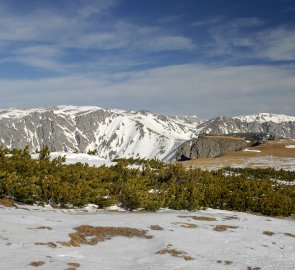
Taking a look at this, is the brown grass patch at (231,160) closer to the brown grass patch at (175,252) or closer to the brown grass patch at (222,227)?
the brown grass patch at (222,227)

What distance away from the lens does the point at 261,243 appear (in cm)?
1125

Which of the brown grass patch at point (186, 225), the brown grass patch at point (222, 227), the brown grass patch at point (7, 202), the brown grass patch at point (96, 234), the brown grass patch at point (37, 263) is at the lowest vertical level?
the brown grass patch at point (222, 227)

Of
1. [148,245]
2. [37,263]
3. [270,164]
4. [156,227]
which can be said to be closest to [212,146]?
[270,164]

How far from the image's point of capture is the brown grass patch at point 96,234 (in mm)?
9958

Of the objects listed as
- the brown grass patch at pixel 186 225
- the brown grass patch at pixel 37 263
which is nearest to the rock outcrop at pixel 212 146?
the brown grass patch at pixel 186 225

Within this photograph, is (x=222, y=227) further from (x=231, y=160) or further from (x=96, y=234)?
(x=231, y=160)

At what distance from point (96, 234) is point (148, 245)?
1658 mm

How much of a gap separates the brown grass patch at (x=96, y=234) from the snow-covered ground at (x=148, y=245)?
0.66ft

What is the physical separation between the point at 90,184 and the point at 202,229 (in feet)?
22.2

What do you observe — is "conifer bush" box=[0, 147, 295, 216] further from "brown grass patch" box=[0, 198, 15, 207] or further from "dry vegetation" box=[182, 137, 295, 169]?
"dry vegetation" box=[182, 137, 295, 169]

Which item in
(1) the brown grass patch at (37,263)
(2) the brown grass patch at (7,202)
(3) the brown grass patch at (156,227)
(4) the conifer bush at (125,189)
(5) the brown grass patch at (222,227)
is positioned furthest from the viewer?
(4) the conifer bush at (125,189)

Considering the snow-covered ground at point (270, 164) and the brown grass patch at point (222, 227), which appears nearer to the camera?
the brown grass patch at point (222, 227)

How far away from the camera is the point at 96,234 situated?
10789 millimetres

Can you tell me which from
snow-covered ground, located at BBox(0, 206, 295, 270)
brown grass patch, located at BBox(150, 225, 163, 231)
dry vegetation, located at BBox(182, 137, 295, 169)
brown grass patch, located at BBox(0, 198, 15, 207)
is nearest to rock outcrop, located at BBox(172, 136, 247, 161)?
dry vegetation, located at BBox(182, 137, 295, 169)
